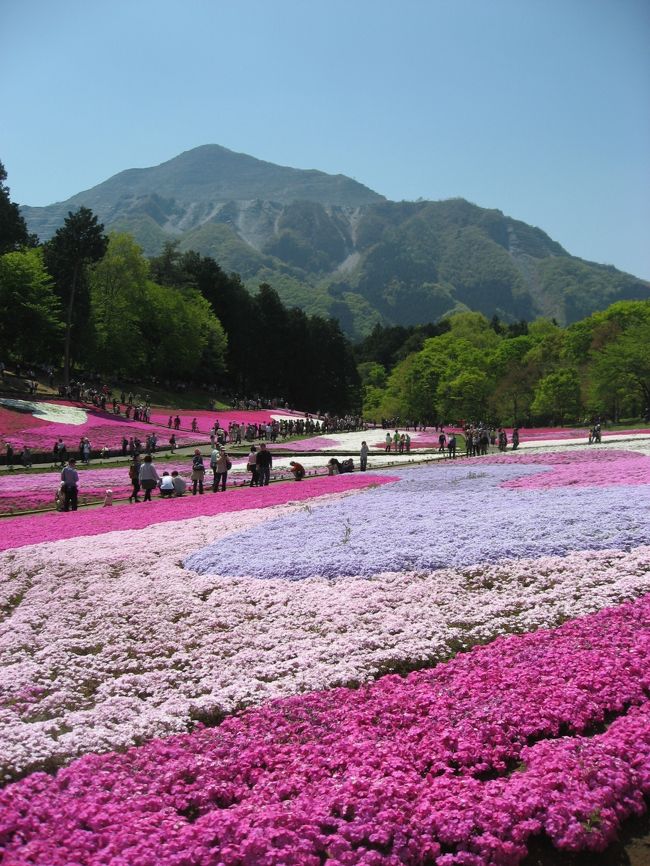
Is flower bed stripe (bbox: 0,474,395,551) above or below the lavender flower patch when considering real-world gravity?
below

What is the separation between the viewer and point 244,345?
112m

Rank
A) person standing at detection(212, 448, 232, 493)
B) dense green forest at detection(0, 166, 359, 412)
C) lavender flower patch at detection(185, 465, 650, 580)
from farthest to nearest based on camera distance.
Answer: dense green forest at detection(0, 166, 359, 412)
person standing at detection(212, 448, 232, 493)
lavender flower patch at detection(185, 465, 650, 580)

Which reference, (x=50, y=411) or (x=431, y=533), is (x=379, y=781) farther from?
(x=50, y=411)

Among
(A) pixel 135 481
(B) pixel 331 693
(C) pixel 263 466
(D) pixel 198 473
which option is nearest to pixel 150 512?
(A) pixel 135 481

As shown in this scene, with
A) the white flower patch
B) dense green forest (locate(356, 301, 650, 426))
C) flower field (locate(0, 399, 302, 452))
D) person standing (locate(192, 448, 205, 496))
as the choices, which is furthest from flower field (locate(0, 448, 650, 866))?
dense green forest (locate(356, 301, 650, 426))

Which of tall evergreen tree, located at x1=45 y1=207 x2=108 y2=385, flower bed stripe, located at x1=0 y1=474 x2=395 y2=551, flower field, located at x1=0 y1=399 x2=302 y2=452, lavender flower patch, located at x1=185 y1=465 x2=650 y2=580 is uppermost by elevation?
tall evergreen tree, located at x1=45 y1=207 x2=108 y2=385

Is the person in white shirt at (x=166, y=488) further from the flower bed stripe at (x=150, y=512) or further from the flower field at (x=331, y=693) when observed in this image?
the flower field at (x=331, y=693)

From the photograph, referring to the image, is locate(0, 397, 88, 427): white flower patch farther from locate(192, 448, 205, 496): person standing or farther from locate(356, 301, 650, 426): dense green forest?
locate(356, 301, 650, 426): dense green forest

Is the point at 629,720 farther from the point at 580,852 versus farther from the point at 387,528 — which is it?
the point at 387,528

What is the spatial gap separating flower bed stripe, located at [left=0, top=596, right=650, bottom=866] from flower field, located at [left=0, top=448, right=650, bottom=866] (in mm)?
23

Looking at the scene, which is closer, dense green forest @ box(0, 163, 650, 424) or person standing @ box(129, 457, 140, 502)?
person standing @ box(129, 457, 140, 502)

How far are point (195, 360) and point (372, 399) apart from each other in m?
45.2

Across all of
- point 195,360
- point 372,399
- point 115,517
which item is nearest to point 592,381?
point 195,360

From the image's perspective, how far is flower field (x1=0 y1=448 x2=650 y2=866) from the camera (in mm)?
6176
